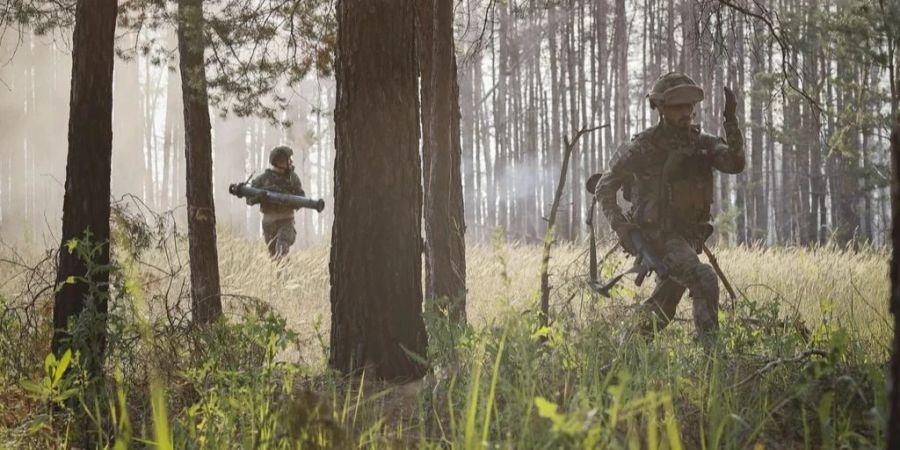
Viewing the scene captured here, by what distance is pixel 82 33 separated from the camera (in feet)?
12.5

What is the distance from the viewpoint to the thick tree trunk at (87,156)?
3.67m

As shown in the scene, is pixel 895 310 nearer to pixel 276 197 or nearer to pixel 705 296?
pixel 705 296

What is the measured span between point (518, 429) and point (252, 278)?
22.9 ft

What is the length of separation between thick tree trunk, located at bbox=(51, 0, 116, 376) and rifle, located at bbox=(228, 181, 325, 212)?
19.9 feet

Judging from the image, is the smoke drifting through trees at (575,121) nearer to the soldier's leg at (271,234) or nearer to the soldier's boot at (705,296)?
the soldier's leg at (271,234)

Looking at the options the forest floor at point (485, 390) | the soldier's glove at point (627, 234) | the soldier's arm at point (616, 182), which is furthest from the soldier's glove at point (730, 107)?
the forest floor at point (485, 390)

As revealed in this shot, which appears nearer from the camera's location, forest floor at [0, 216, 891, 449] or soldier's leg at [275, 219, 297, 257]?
forest floor at [0, 216, 891, 449]

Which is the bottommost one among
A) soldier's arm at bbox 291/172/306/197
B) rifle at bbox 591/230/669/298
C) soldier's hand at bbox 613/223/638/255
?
rifle at bbox 591/230/669/298

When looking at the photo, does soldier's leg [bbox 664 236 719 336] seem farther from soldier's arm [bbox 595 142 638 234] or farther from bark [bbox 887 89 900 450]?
bark [bbox 887 89 900 450]

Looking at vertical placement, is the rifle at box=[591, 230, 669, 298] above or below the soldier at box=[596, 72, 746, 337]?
below

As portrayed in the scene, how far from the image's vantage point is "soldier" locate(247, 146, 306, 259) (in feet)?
35.1

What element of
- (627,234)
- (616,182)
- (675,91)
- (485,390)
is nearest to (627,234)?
(627,234)

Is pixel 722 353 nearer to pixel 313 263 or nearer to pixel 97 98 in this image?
pixel 97 98

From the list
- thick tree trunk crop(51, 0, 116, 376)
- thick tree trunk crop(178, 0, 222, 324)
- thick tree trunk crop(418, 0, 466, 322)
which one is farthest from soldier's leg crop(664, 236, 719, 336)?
thick tree trunk crop(178, 0, 222, 324)
